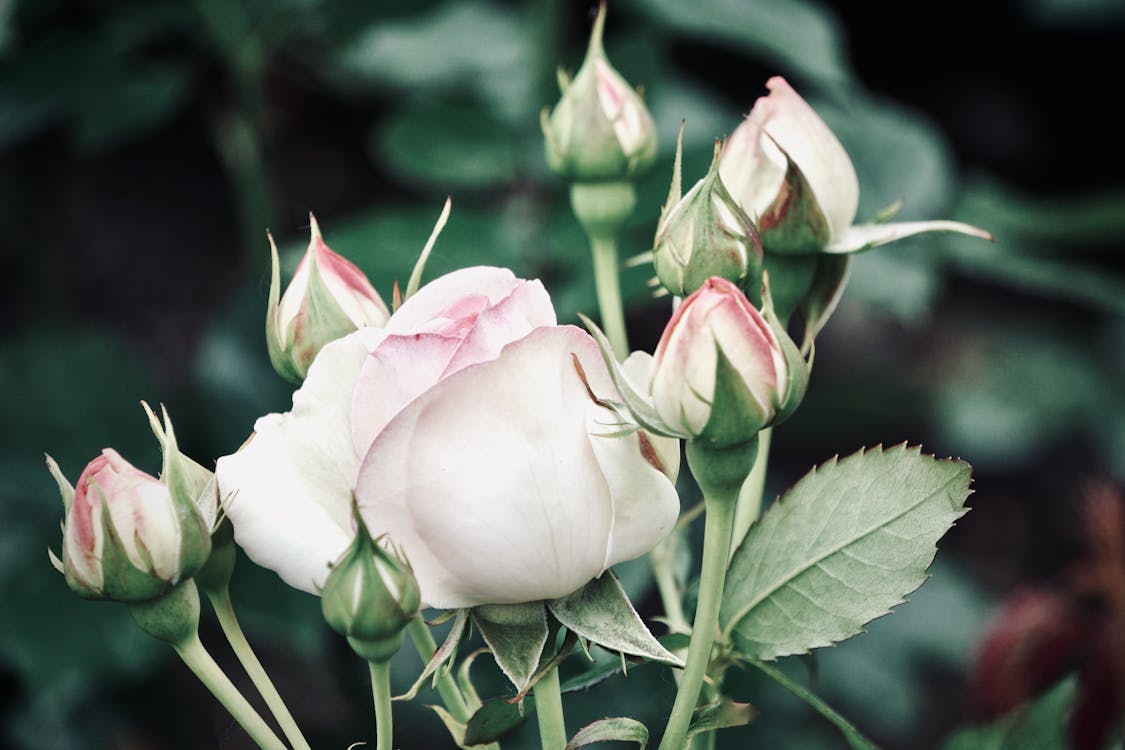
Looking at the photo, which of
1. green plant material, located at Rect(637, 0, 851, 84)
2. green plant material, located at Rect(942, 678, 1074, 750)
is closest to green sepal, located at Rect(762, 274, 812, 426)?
green plant material, located at Rect(942, 678, 1074, 750)

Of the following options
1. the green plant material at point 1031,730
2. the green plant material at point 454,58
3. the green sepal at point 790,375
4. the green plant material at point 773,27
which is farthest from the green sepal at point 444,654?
the green plant material at point 454,58

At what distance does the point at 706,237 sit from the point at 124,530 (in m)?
0.19

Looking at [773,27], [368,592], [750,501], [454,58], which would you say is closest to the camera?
[368,592]

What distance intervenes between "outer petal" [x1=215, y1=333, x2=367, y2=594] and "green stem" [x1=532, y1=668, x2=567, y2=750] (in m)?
0.07

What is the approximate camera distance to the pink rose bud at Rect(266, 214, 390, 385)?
380 millimetres

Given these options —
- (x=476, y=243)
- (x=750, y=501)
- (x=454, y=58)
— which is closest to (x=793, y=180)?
(x=750, y=501)

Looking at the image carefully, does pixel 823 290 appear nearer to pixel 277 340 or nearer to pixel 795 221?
pixel 795 221

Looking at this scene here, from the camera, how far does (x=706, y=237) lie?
1.21 ft

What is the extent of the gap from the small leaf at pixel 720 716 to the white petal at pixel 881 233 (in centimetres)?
16

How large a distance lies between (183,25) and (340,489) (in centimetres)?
96

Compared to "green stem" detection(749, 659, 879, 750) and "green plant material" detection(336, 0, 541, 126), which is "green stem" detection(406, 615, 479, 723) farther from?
"green plant material" detection(336, 0, 541, 126)

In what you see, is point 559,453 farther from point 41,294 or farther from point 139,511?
point 41,294

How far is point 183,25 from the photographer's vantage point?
1171 millimetres

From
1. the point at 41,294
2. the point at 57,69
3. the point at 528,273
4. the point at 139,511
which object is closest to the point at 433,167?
the point at 528,273
